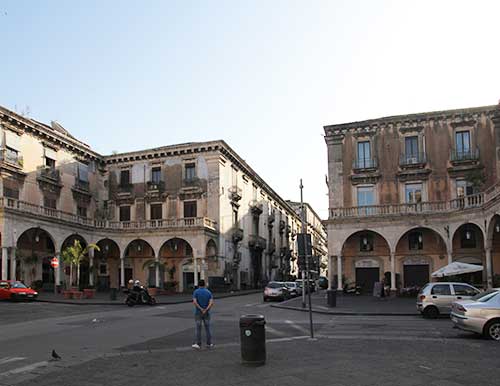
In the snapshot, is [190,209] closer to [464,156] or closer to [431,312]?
[464,156]

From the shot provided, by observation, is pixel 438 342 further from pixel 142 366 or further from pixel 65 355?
pixel 65 355

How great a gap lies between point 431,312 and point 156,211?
107ft

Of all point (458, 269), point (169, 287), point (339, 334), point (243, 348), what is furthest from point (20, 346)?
point (169, 287)

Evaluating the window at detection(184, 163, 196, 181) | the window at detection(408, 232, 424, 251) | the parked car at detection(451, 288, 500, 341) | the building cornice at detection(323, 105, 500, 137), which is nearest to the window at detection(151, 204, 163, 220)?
the window at detection(184, 163, 196, 181)

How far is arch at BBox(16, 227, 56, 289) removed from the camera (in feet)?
126

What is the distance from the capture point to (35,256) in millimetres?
39562

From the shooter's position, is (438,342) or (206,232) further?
(206,232)

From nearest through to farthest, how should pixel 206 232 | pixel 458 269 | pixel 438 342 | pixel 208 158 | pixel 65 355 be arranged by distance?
pixel 65 355, pixel 438 342, pixel 458 269, pixel 206 232, pixel 208 158

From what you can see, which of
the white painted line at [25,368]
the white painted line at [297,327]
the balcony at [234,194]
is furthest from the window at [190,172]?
the white painted line at [25,368]

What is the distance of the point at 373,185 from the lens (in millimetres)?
38219

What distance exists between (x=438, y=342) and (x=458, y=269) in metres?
17.0

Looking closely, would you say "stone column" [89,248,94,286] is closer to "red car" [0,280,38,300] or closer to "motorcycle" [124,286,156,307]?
"red car" [0,280,38,300]

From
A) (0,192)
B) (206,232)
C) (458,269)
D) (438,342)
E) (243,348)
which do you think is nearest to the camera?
→ (243,348)

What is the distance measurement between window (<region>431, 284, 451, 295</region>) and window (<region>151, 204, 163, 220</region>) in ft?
105
